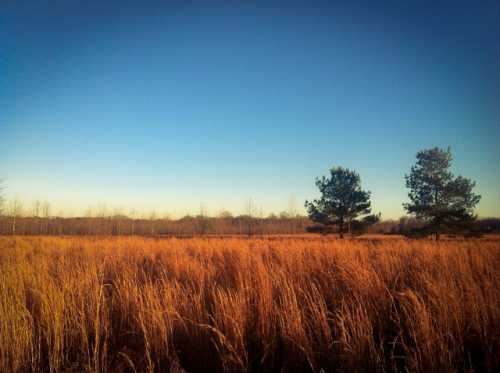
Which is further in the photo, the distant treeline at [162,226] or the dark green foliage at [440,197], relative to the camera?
the distant treeline at [162,226]

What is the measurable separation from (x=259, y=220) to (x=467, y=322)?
6694 cm

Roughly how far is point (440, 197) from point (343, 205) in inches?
267

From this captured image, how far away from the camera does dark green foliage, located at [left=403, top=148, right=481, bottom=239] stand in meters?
16.9

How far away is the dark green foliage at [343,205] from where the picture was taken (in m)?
21.1

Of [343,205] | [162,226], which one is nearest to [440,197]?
[343,205]

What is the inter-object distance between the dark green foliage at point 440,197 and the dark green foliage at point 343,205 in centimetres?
346

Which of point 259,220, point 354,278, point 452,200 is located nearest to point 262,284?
point 354,278

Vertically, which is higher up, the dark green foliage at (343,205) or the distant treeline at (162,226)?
the dark green foliage at (343,205)

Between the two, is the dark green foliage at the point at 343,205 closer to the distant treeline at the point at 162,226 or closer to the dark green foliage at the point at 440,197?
the dark green foliage at the point at 440,197

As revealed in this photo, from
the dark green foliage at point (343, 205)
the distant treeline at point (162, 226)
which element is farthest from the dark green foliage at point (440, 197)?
the distant treeline at point (162, 226)

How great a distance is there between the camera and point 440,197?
17547mm

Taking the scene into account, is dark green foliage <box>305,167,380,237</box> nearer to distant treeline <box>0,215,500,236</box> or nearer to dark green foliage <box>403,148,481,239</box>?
dark green foliage <box>403,148,481,239</box>

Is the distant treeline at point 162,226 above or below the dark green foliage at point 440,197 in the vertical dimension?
below

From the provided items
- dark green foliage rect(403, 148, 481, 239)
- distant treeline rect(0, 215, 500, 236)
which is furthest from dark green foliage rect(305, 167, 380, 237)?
distant treeline rect(0, 215, 500, 236)
